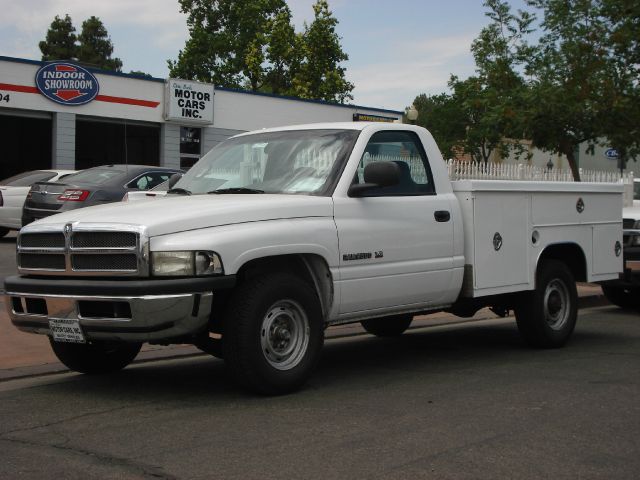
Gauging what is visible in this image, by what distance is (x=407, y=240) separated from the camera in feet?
23.6

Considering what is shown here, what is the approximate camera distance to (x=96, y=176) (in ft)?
54.2

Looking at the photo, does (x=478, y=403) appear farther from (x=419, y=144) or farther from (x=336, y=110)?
(x=336, y=110)

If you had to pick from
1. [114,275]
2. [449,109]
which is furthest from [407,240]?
[449,109]

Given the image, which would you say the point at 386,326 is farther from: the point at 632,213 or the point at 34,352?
the point at 632,213

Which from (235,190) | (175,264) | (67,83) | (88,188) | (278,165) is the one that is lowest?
(175,264)

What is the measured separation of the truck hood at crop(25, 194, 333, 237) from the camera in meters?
5.97

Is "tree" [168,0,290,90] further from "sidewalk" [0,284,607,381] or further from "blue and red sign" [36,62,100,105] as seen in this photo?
"sidewalk" [0,284,607,381]

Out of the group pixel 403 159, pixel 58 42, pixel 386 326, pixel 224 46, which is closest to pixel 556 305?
pixel 386 326

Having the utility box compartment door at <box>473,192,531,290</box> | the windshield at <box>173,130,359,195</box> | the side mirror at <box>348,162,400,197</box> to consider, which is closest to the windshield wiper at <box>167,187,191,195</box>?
the windshield at <box>173,130,359,195</box>

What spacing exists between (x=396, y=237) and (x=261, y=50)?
48.0m

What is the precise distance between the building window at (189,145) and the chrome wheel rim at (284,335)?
24961 millimetres

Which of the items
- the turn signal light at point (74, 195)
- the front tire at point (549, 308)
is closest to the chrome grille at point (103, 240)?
the front tire at point (549, 308)

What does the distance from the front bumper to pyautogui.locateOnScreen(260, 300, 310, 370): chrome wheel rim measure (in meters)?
0.45

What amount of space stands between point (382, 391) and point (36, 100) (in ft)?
72.9
